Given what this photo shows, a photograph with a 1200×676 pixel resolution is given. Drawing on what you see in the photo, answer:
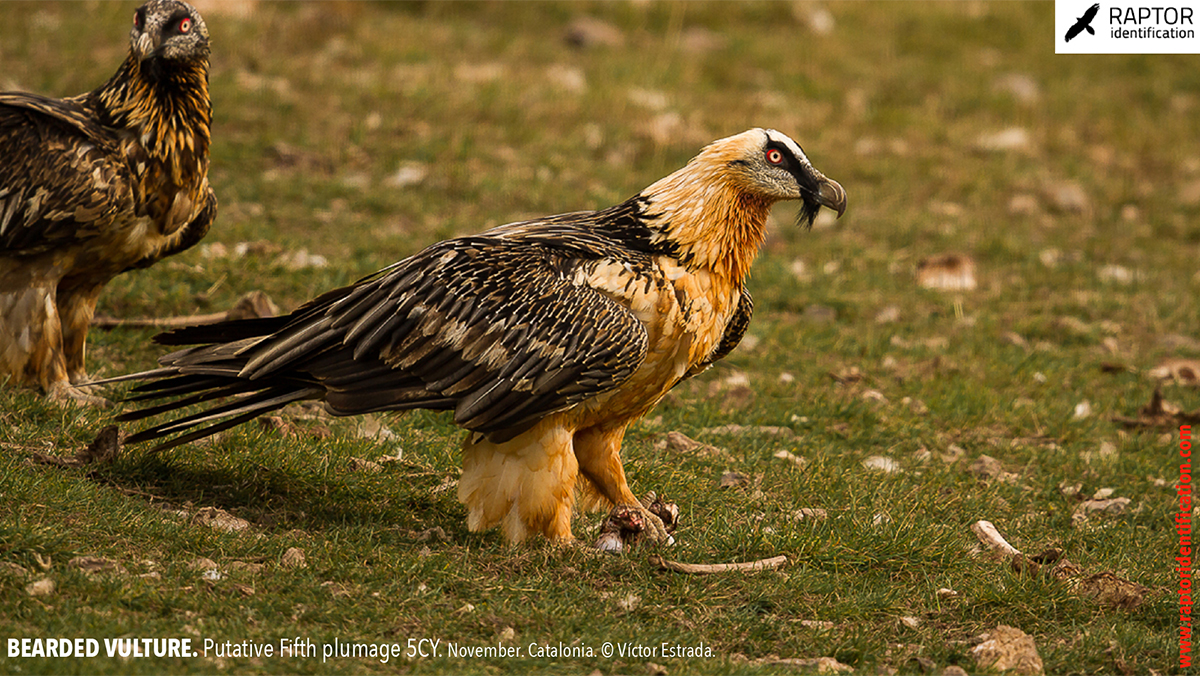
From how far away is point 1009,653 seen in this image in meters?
5.27

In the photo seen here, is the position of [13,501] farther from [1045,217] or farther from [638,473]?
[1045,217]

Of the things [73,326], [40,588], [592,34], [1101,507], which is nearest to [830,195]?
[1101,507]

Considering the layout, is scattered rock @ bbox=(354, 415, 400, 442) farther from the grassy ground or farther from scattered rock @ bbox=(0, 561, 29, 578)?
scattered rock @ bbox=(0, 561, 29, 578)

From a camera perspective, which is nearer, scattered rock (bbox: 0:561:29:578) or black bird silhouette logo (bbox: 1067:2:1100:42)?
scattered rock (bbox: 0:561:29:578)

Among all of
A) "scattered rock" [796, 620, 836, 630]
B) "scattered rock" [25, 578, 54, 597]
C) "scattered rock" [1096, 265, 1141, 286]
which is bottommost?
"scattered rock" [796, 620, 836, 630]

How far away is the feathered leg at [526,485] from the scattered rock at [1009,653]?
192 cm

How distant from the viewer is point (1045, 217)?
13.7 meters

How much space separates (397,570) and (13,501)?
1749 mm

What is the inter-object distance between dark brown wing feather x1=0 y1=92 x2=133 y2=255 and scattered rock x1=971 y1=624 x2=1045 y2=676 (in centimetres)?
503

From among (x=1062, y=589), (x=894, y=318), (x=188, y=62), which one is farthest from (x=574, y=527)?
(x=894, y=318)

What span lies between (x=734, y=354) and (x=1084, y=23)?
821cm

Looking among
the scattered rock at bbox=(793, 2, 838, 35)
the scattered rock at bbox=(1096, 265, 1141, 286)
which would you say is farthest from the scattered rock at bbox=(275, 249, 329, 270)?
the scattered rock at bbox=(793, 2, 838, 35)

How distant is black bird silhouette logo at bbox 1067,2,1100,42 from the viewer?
14.2m

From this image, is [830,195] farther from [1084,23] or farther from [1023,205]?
[1084,23]
